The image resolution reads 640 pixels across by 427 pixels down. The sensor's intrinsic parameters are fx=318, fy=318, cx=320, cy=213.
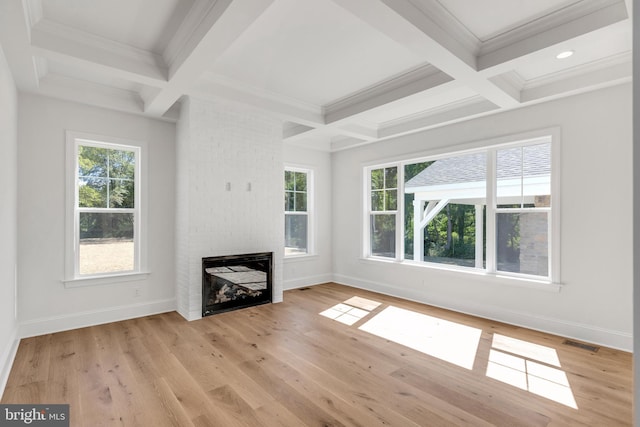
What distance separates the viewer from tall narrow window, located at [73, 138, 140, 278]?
3887 millimetres

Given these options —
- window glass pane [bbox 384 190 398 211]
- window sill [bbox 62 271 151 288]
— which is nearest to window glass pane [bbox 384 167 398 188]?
window glass pane [bbox 384 190 398 211]

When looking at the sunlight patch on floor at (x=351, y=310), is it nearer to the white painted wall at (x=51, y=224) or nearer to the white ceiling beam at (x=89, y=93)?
the white painted wall at (x=51, y=224)

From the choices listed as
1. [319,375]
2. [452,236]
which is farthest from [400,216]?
[319,375]

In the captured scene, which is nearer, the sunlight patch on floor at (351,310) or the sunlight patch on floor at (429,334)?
the sunlight patch on floor at (429,334)

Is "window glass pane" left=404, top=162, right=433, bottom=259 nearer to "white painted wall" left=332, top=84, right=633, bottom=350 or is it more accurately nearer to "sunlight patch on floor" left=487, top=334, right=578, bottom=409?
"white painted wall" left=332, top=84, right=633, bottom=350

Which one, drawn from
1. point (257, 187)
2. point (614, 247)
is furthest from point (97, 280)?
point (614, 247)

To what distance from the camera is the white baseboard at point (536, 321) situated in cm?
326

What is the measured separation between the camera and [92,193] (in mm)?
3988

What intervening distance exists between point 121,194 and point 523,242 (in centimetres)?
518

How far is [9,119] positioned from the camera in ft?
9.57

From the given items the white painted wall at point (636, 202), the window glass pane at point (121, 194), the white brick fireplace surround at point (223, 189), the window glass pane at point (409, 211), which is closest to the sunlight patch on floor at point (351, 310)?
Answer: the white brick fireplace surround at point (223, 189)

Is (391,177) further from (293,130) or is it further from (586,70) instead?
(586,70)

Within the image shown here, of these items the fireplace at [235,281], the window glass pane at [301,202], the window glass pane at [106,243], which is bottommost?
the fireplace at [235,281]

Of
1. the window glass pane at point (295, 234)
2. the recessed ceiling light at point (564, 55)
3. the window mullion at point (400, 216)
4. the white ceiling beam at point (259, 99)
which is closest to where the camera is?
the recessed ceiling light at point (564, 55)
